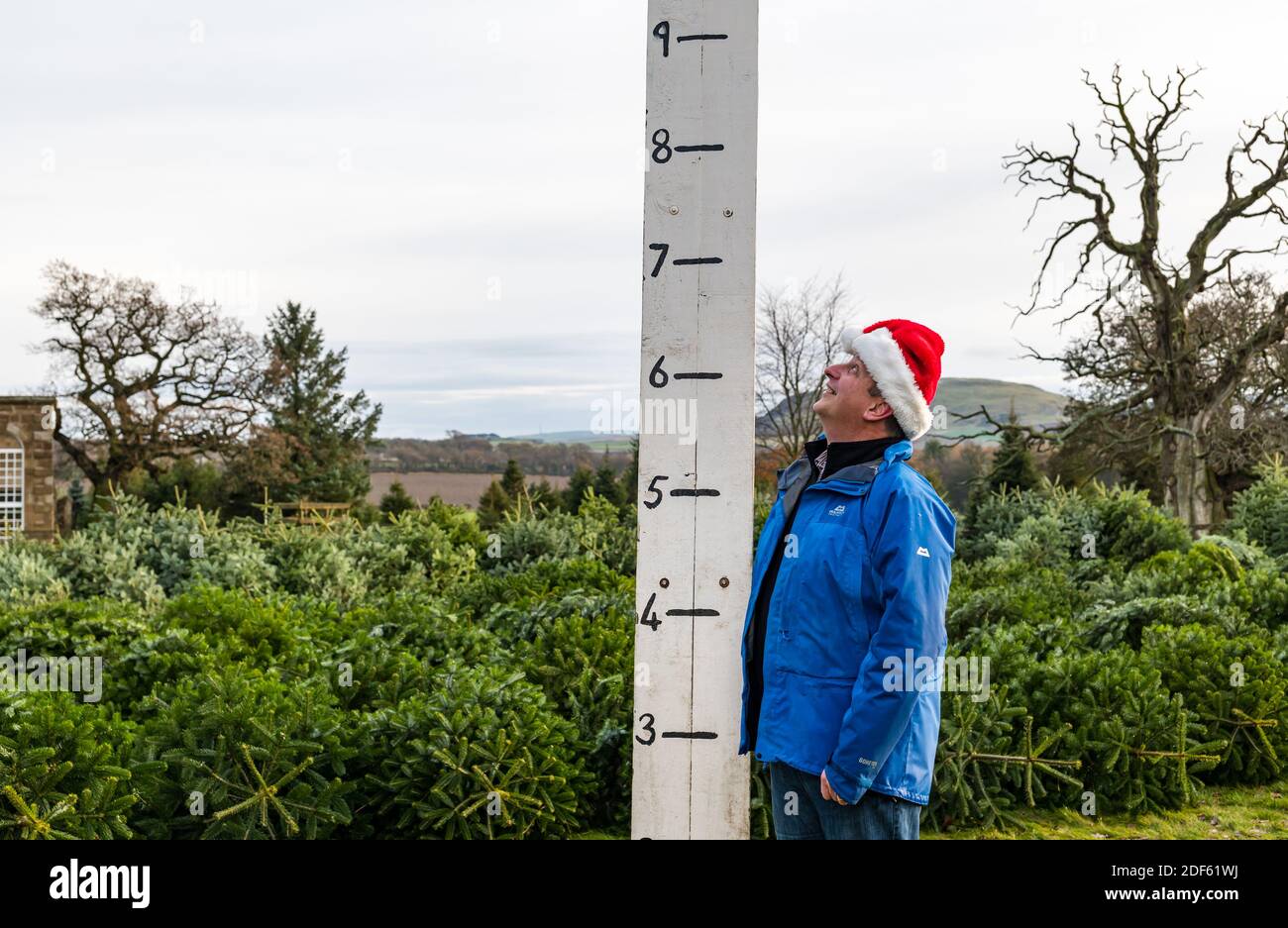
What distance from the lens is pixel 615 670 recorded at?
5.27 meters

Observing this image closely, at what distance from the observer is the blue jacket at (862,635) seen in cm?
284

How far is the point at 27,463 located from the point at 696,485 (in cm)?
3075

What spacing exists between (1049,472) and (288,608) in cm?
2349

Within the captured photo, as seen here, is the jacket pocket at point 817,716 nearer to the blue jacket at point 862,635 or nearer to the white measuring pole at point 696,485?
the blue jacket at point 862,635

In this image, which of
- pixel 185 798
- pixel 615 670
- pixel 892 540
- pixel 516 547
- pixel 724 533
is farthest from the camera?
pixel 516 547

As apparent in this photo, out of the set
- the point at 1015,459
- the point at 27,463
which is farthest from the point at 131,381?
the point at 1015,459

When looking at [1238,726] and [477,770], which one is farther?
[1238,726]

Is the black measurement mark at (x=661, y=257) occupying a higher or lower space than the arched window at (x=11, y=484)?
higher

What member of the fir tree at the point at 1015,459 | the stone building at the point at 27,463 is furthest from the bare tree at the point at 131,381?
the fir tree at the point at 1015,459

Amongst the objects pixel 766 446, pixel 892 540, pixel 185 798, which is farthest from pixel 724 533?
pixel 766 446

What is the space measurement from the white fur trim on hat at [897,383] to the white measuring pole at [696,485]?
450 millimetres

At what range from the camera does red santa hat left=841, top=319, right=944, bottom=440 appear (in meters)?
3.19
